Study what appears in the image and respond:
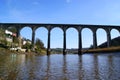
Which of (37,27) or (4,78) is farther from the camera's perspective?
(37,27)

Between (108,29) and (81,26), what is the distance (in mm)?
14018

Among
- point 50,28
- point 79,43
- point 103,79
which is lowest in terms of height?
point 103,79

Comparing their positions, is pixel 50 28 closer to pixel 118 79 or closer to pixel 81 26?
pixel 81 26

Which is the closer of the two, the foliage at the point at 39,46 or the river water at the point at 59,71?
the river water at the point at 59,71

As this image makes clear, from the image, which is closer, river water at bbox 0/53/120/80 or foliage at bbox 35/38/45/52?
river water at bbox 0/53/120/80

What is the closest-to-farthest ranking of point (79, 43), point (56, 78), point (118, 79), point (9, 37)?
point (118, 79) < point (56, 78) < point (79, 43) < point (9, 37)

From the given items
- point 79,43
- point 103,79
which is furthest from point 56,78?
point 79,43

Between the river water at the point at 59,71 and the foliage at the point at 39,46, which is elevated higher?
the foliage at the point at 39,46

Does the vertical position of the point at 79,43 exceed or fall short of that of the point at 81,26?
it falls short

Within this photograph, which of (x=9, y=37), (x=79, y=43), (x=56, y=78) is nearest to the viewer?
(x=56, y=78)

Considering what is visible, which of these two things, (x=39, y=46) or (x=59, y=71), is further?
(x=39, y=46)

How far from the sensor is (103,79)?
22094 millimetres

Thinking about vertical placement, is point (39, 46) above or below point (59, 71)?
above

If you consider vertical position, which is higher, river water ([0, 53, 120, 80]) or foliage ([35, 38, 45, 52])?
foliage ([35, 38, 45, 52])
